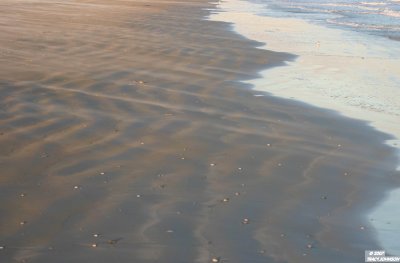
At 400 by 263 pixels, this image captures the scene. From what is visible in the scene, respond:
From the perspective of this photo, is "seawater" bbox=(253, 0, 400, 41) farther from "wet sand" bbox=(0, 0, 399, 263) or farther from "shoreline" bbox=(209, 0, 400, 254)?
"wet sand" bbox=(0, 0, 399, 263)

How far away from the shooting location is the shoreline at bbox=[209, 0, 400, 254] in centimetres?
907

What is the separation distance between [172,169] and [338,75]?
23.8 ft

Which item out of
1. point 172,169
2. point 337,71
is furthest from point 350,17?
point 172,169

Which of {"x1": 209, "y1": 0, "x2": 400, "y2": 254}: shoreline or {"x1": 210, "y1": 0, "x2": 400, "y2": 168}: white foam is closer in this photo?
{"x1": 209, "y1": 0, "x2": 400, "y2": 254}: shoreline

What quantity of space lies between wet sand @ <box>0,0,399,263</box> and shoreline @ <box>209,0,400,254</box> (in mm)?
357

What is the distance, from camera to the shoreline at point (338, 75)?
29.7 feet

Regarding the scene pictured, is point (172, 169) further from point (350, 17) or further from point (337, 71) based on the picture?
point (350, 17)

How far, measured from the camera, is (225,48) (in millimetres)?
15695

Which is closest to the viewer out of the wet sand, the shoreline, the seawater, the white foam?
the wet sand

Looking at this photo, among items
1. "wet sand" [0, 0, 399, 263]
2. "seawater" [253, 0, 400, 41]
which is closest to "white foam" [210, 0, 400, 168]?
"wet sand" [0, 0, 399, 263]

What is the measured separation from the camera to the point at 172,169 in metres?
6.30

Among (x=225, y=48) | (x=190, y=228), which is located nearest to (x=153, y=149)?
(x=190, y=228)

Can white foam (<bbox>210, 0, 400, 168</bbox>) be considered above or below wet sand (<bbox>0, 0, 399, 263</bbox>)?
below

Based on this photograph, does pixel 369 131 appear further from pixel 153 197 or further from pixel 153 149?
pixel 153 197
